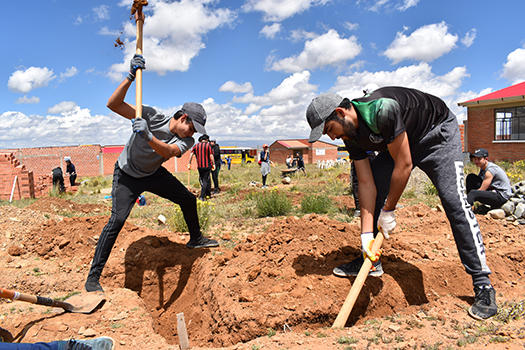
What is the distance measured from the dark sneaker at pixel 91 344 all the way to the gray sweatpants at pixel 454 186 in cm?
271

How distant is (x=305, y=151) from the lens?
44.4 m

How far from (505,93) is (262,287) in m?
18.2

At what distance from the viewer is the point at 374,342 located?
6.89 feet

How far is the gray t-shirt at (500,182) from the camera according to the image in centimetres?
532

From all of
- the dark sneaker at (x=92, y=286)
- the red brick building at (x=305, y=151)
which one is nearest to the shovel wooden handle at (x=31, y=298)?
the dark sneaker at (x=92, y=286)

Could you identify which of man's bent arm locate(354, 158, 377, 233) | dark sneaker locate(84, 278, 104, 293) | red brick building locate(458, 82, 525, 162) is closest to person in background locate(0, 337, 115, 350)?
dark sneaker locate(84, 278, 104, 293)

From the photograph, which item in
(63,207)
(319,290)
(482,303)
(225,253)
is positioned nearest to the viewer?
(482,303)

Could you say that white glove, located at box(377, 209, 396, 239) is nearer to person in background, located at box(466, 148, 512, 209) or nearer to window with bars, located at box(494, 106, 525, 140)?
person in background, located at box(466, 148, 512, 209)

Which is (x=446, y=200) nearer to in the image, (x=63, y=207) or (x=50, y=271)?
(x=50, y=271)

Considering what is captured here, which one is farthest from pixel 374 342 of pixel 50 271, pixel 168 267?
pixel 50 271

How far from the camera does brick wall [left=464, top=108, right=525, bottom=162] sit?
14516mm

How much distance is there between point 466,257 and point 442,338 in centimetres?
68

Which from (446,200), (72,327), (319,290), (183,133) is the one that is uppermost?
(183,133)

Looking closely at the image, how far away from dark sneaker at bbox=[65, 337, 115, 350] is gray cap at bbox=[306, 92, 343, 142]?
2044 millimetres
